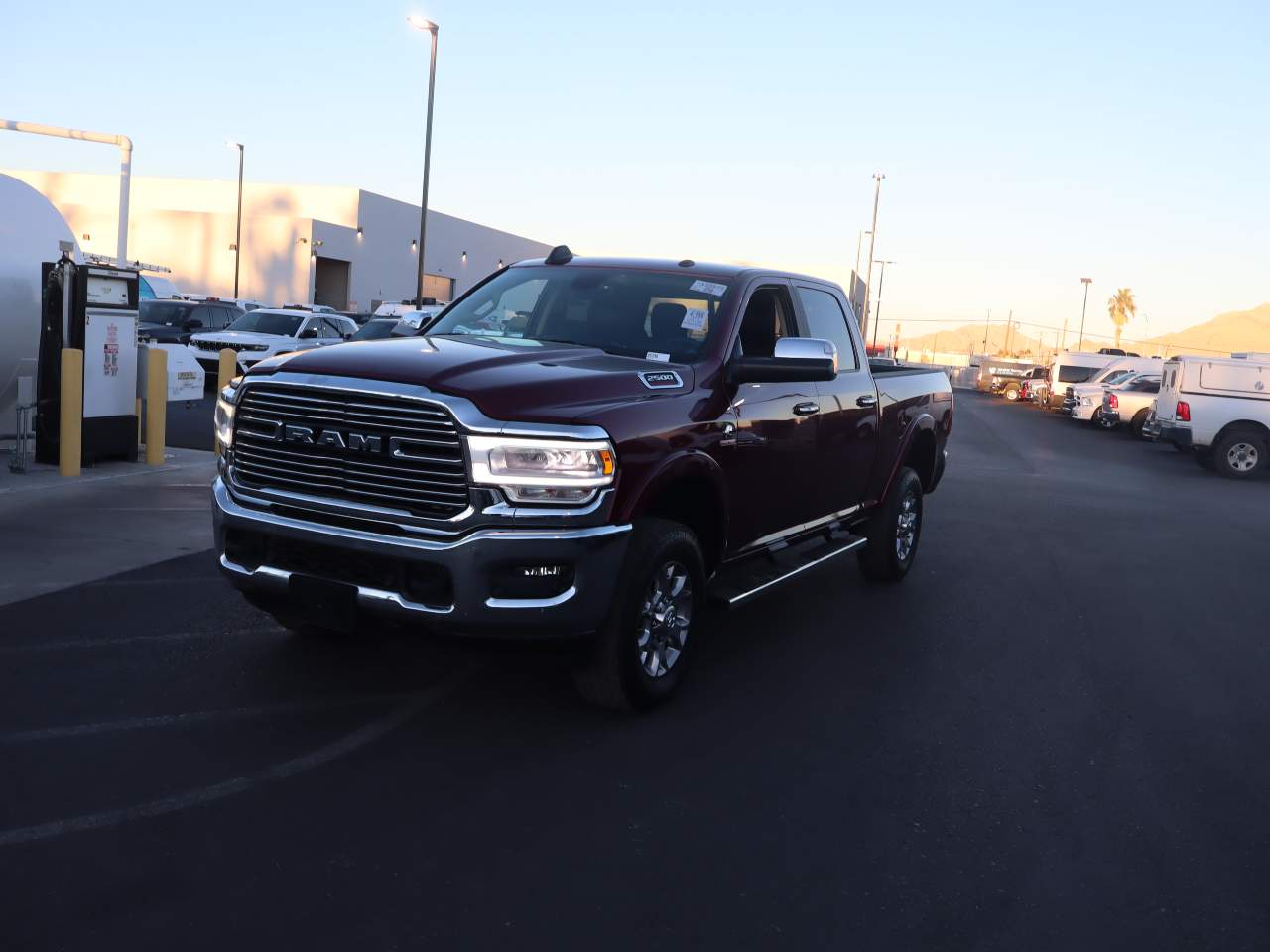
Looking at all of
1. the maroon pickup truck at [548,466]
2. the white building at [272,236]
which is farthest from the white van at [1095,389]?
the white building at [272,236]

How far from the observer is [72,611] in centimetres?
653

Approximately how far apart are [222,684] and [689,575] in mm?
2217

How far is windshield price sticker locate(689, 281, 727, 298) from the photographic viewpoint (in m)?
6.22

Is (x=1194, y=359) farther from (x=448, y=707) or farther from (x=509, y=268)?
(x=448, y=707)

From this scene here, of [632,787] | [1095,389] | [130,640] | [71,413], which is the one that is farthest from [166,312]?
[632,787]

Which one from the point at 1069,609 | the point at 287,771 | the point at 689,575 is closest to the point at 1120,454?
the point at 1069,609

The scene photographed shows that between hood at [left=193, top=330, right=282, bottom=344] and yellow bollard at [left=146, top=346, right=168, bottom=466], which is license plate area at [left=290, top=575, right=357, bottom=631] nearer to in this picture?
yellow bollard at [left=146, top=346, right=168, bottom=466]

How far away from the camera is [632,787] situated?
15.0 ft

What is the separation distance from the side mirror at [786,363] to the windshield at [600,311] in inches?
9.3

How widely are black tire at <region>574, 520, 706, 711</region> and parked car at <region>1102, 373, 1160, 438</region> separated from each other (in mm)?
27253

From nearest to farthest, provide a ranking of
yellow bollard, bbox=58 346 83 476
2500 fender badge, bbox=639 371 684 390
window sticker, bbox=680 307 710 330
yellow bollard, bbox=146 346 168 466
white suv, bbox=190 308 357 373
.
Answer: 2500 fender badge, bbox=639 371 684 390 < window sticker, bbox=680 307 710 330 < yellow bollard, bbox=58 346 83 476 < yellow bollard, bbox=146 346 168 466 < white suv, bbox=190 308 357 373

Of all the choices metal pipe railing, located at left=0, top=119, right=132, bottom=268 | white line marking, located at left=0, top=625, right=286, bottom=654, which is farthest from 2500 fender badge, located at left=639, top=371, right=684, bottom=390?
metal pipe railing, located at left=0, top=119, right=132, bottom=268

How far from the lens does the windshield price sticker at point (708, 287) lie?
245 inches

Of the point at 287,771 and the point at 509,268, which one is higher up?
the point at 509,268
